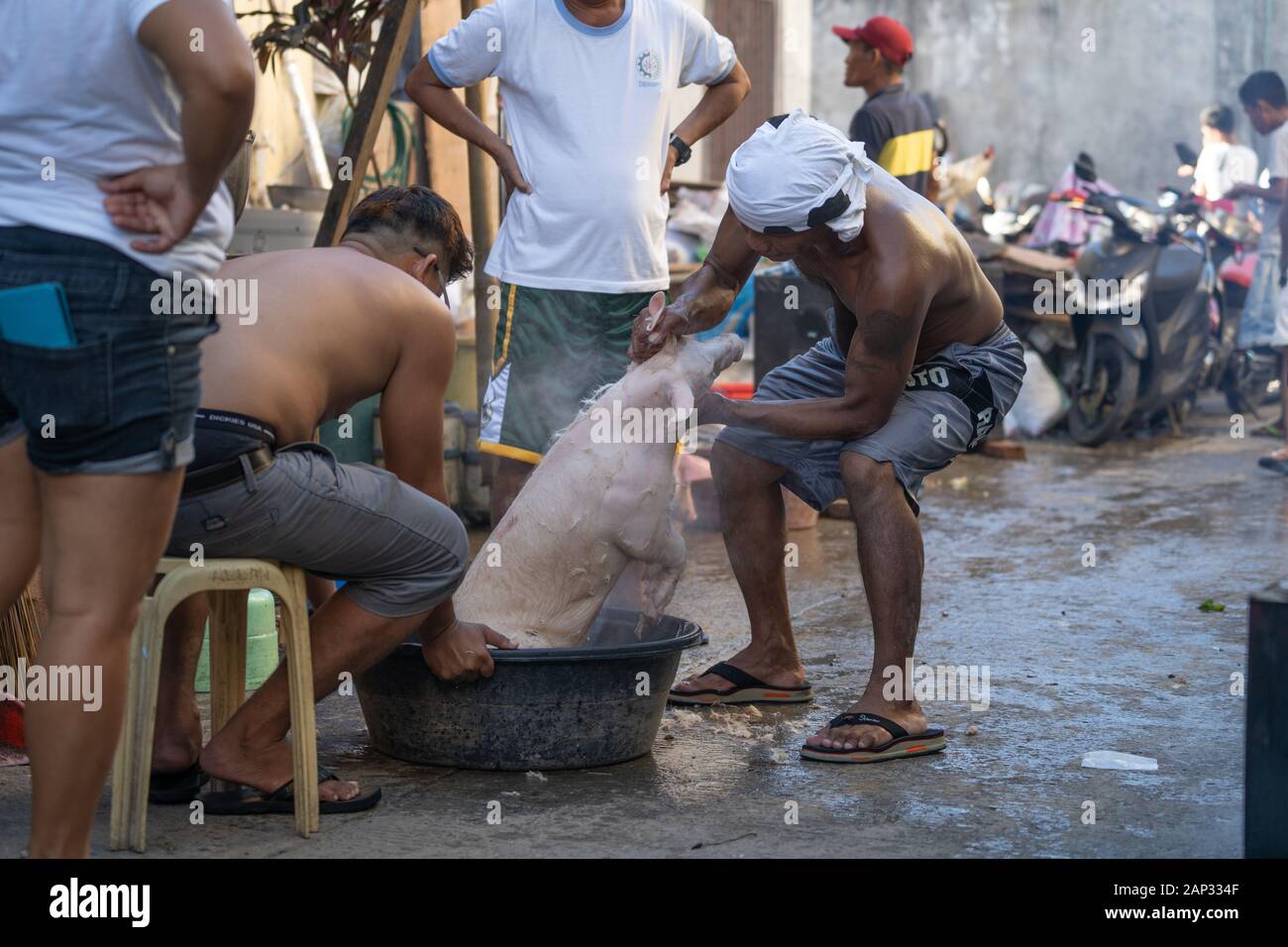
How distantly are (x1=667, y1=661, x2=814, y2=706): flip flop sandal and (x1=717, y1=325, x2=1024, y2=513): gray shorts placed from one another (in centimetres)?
55

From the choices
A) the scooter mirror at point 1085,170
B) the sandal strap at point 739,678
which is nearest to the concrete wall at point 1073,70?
the scooter mirror at point 1085,170

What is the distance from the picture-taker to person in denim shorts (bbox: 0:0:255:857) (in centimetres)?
249

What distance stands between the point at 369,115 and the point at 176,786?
2975 mm

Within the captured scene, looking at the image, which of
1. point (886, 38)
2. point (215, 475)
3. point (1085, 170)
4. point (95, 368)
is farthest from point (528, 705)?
point (1085, 170)

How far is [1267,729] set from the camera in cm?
280

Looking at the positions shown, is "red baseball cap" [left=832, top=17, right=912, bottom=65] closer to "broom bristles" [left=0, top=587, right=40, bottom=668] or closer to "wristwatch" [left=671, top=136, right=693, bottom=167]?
"wristwatch" [left=671, top=136, right=693, bottom=167]

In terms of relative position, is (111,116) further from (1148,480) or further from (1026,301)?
(1026,301)

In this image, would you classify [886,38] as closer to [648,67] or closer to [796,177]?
[648,67]

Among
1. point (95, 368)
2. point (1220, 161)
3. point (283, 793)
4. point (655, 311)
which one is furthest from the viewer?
point (1220, 161)

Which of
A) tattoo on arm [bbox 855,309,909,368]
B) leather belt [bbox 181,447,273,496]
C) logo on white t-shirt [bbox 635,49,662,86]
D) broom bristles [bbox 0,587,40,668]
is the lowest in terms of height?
broom bristles [bbox 0,587,40,668]

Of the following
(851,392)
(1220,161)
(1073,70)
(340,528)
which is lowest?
(340,528)

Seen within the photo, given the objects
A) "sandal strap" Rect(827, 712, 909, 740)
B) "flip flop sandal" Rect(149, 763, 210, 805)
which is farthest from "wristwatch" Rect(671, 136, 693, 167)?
"flip flop sandal" Rect(149, 763, 210, 805)

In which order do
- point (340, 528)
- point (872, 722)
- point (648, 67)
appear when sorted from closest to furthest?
point (340, 528), point (872, 722), point (648, 67)
